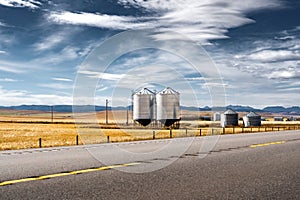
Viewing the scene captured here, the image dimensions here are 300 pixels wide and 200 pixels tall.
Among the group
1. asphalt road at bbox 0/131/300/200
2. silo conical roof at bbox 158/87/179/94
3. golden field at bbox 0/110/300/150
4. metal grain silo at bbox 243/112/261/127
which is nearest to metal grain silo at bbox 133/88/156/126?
golden field at bbox 0/110/300/150

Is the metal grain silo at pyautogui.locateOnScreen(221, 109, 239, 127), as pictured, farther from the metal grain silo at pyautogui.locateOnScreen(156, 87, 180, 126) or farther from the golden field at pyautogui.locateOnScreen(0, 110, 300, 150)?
the metal grain silo at pyautogui.locateOnScreen(156, 87, 180, 126)

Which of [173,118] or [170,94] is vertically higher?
[170,94]

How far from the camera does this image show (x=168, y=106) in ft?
176

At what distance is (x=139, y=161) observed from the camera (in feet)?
34.1

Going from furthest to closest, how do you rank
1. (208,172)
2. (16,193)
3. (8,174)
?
(208,172) < (8,174) < (16,193)

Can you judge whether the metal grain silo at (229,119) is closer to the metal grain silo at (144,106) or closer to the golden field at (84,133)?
the golden field at (84,133)

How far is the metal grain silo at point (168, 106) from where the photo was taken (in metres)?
53.3

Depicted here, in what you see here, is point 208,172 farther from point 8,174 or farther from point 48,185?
point 8,174

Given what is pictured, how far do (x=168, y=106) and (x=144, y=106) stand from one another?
13.2 feet

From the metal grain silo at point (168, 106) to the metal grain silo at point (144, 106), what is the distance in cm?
188

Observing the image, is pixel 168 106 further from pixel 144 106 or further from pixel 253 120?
pixel 253 120

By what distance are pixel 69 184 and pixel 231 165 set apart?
4.83 meters

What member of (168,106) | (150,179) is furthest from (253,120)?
(150,179)

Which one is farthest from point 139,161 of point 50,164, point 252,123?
point 252,123
